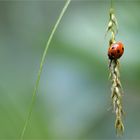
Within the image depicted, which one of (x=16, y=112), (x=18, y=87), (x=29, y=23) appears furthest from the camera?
(x=29, y=23)

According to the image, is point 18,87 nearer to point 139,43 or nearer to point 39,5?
point 139,43

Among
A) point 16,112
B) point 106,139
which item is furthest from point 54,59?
point 16,112

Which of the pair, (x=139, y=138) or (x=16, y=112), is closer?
(x=16, y=112)

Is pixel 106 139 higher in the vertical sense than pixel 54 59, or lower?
lower


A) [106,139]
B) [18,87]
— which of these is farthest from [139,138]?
[18,87]

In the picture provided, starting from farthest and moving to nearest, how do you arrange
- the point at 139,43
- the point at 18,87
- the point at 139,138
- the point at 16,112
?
the point at 139,138 < the point at 139,43 < the point at 18,87 < the point at 16,112

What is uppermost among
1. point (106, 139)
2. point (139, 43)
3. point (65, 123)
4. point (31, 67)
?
point (139, 43)
